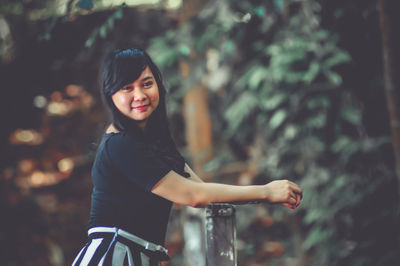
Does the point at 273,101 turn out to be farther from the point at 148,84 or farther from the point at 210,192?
the point at 210,192

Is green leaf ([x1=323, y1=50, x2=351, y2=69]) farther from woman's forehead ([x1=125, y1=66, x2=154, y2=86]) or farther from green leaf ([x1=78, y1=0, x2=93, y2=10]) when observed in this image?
woman's forehead ([x1=125, y1=66, x2=154, y2=86])

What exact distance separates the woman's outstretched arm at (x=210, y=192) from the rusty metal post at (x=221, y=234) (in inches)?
4.7

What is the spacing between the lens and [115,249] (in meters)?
1.70

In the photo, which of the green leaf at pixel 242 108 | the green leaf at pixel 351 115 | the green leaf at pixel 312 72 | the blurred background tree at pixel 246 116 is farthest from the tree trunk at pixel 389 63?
the green leaf at pixel 242 108

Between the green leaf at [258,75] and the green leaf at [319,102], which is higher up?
the green leaf at [258,75]

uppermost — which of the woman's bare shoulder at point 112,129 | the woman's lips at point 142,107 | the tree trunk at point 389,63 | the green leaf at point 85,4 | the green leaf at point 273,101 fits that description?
the green leaf at point 273,101

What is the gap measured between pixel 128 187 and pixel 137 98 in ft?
1.12

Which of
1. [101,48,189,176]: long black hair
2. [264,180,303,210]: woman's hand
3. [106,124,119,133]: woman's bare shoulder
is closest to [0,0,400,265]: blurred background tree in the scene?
[101,48,189,176]: long black hair

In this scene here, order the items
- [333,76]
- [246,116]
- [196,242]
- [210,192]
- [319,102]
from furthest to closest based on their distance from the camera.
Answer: [246,116] < [319,102] < [333,76] < [196,242] < [210,192]

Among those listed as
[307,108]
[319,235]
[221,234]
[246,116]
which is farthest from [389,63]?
[246,116]

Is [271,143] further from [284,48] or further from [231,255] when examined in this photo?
[231,255]

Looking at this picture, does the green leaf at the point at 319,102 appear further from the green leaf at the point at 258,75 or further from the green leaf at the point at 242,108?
the green leaf at the point at 242,108

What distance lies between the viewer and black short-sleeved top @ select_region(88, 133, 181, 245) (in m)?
1.65

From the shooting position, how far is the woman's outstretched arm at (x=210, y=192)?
5.41 feet
